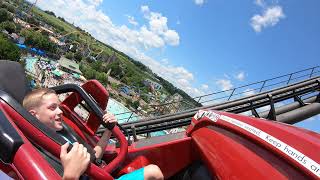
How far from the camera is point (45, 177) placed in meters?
2.18

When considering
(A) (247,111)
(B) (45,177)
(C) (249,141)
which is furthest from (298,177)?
(A) (247,111)

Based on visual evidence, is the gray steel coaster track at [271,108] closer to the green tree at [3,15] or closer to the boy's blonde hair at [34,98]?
the boy's blonde hair at [34,98]

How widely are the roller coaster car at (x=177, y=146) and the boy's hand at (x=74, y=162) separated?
18 centimetres

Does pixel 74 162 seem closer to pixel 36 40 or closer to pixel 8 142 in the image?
pixel 8 142

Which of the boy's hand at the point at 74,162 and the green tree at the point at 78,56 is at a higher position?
the boy's hand at the point at 74,162

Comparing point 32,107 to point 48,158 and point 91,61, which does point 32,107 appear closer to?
point 48,158

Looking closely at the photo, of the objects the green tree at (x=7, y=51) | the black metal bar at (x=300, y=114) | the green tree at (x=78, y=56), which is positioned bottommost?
the green tree at (x=7, y=51)

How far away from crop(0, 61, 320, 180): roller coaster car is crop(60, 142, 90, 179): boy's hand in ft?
0.59

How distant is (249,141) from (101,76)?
130m

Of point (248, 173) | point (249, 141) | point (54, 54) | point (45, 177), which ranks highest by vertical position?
point (249, 141)

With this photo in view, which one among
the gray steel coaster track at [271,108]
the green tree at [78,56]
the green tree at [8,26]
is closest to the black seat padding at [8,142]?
the gray steel coaster track at [271,108]

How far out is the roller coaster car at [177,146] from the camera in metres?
2.28

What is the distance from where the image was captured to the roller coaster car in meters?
2.28

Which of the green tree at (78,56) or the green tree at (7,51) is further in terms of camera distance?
the green tree at (78,56)
